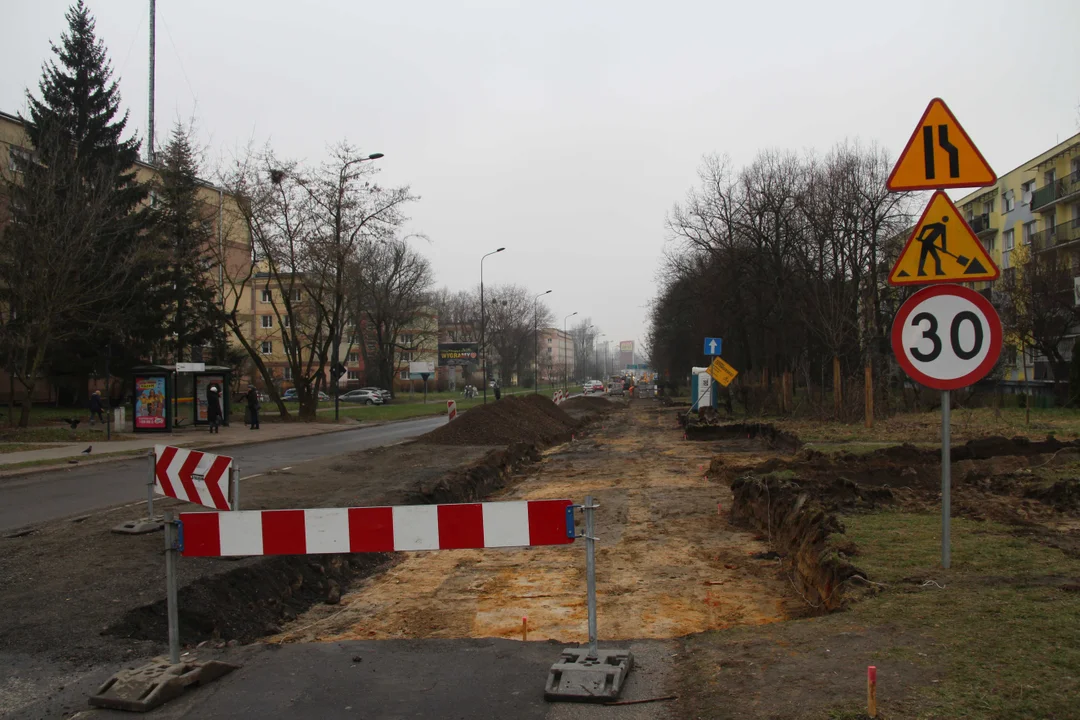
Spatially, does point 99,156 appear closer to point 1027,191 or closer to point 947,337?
point 947,337

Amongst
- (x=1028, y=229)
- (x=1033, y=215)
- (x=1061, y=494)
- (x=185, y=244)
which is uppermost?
(x=1033, y=215)

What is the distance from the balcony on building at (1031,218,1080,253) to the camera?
154ft

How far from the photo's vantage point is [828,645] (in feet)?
15.2

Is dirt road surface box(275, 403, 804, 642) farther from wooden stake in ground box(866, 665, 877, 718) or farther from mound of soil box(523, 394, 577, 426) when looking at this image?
mound of soil box(523, 394, 577, 426)

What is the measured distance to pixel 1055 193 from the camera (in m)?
49.9

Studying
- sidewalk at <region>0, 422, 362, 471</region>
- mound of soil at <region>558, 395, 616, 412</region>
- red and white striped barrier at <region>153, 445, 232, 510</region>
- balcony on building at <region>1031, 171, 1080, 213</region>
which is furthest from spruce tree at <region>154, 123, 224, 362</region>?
balcony on building at <region>1031, 171, 1080, 213</region>

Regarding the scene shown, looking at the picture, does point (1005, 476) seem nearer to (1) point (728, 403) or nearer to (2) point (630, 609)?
(2) point (630, 609)

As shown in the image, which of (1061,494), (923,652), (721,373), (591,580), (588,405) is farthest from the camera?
(588,405)

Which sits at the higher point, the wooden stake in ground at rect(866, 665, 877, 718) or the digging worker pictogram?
the digging worker pictogram

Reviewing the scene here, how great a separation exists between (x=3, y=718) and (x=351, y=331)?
61427mm

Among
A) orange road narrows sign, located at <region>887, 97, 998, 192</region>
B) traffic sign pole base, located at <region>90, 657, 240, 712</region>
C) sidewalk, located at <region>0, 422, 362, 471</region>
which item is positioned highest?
orange road narrows sign, located at <region>887, 97, 998, 192</region>

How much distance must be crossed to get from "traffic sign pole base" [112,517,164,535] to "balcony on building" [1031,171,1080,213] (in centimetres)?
5276

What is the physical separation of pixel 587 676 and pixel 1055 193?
56588 millimetres

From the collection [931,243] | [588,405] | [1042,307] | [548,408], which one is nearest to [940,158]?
[931,243]
